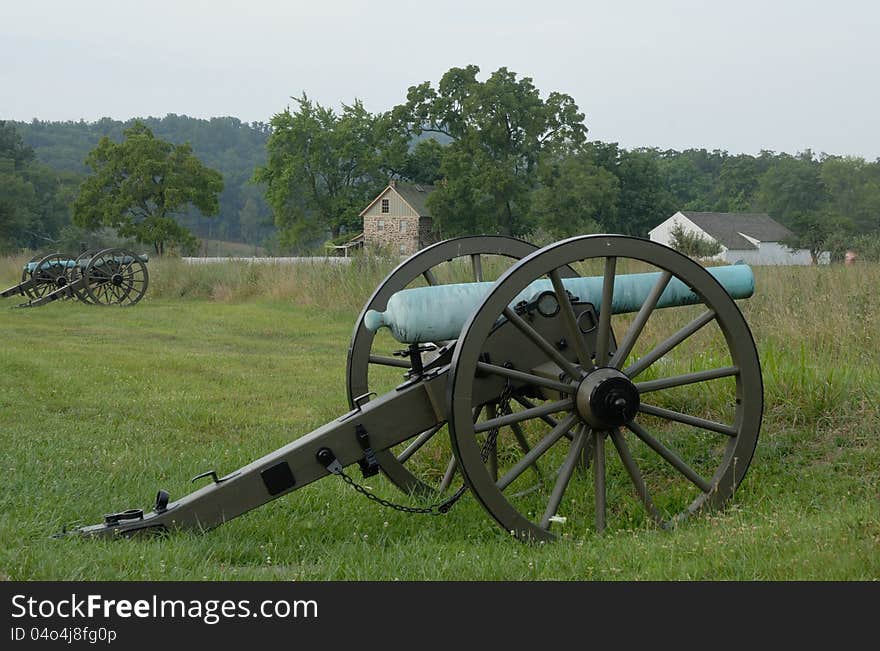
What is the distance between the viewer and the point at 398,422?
189 inches

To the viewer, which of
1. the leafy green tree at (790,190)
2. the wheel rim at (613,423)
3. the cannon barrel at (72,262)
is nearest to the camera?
the wheel rim at (613,423)

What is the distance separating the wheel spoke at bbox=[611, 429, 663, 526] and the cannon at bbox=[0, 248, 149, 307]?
18830 millimetres

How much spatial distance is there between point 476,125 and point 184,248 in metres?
16.9

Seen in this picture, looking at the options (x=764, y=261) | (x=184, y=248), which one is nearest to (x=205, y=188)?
(x=184, y=248)

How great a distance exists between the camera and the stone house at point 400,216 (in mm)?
56812

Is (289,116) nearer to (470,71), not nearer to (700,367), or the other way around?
(470,71)

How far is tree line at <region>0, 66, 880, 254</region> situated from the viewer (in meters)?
53.2

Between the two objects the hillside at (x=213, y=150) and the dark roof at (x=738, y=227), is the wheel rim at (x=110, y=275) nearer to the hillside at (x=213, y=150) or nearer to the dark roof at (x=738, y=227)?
the dark roof at (x=738, y=227)

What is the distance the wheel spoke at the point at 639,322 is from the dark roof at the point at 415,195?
5103 cm

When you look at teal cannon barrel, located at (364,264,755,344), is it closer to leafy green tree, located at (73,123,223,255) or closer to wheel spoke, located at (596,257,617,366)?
wheel spoke, located at (596,257,617,366)

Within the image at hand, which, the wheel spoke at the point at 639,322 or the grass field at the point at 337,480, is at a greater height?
the wheel spoke at the point at 639,322

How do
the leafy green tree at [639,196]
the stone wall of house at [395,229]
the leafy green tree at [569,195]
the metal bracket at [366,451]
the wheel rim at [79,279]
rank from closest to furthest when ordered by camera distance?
1. the metal bracket at [366,451]
2. the wheel rim at [79,279]
3. the leafy green tree at [569,195]
4. the stone wall of house at [395,229]
5. the leafy green tree at [639,196]

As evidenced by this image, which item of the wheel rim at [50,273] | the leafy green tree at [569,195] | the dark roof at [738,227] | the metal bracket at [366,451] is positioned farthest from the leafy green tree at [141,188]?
the metal bracket at [366,451]

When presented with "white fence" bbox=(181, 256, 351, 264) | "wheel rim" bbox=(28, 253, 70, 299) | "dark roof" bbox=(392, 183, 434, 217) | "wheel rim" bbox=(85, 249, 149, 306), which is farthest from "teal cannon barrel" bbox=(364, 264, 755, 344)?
"dark roof" bbox=(392, 183, 434, 217)
